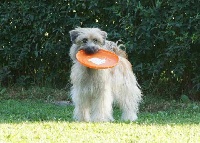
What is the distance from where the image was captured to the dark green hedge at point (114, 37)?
1241cm

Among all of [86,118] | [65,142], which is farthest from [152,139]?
[86,118]

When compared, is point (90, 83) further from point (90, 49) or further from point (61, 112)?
point (61, 112)

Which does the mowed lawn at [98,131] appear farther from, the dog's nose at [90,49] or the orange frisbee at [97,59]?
the dog's nose at [90,49]

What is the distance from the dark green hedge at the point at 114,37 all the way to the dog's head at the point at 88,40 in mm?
3071

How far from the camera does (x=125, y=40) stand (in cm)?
1302

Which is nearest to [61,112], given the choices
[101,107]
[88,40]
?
[101,107]

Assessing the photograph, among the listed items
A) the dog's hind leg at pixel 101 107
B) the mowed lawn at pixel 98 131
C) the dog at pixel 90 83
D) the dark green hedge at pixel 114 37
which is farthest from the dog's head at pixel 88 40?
the dark green hedge at pixel 114 37

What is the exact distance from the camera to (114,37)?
42.8 ft

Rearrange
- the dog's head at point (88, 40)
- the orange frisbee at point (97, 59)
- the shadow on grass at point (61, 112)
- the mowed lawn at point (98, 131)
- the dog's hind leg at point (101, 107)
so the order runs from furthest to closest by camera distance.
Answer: the shadow on grass at point (61, 112)
the dog's hind leg at point (101, 107)
the dog's head at point (88, 40)
the orange frisbee at point (97, 59)
the mowed lawn at point (98, 131)

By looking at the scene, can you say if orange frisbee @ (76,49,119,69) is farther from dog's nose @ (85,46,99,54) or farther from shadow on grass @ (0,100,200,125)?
shadow on grass @ (0,100,200,125)

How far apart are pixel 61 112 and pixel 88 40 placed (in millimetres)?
2499

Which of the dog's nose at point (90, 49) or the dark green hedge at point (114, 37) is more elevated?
the dog's nose at point (90, 49)

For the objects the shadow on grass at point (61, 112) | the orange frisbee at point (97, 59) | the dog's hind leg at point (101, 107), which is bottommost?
the shadow on grass at point (61, 112)

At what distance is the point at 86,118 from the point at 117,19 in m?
4.01
